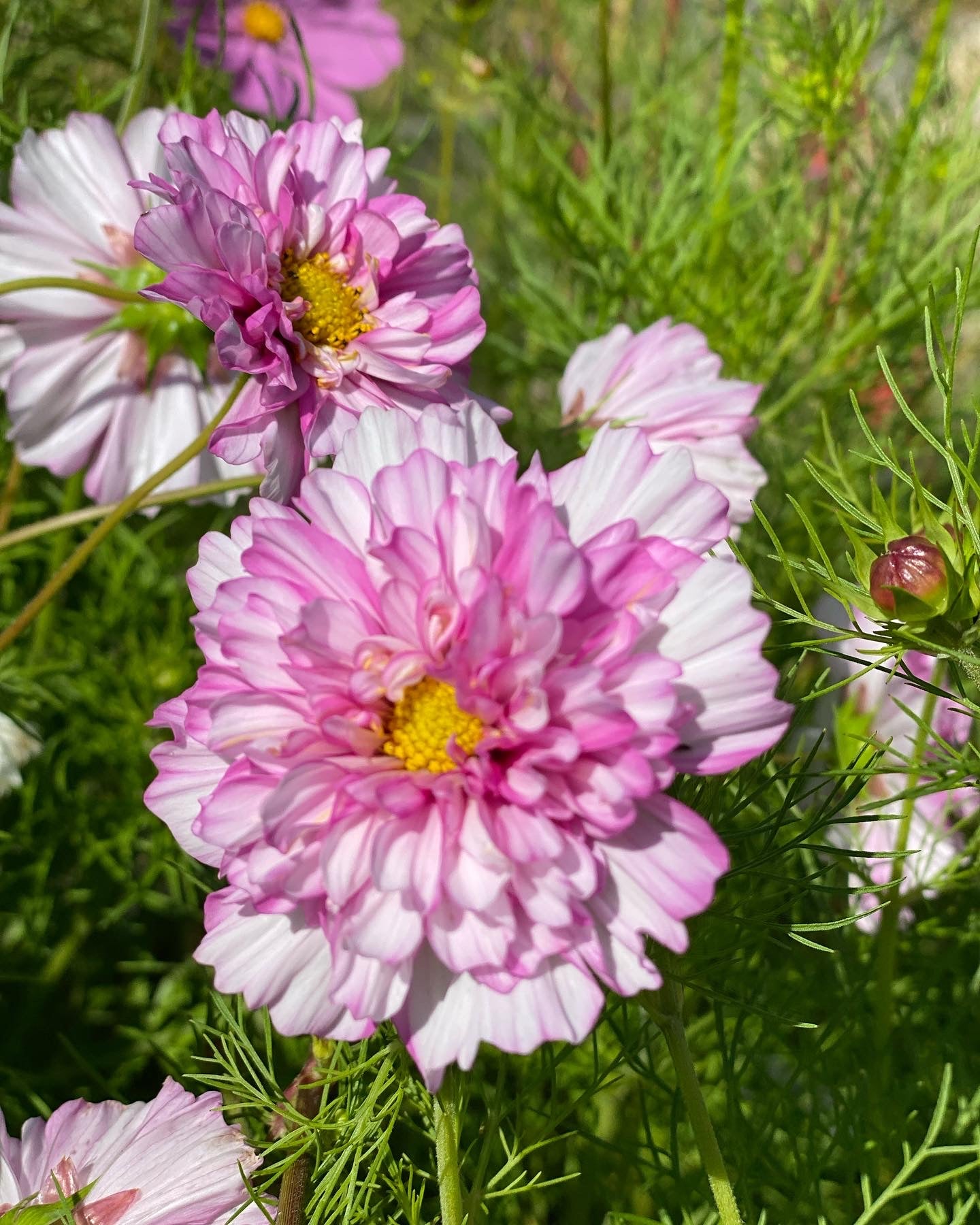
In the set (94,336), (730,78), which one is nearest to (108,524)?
(94,336)

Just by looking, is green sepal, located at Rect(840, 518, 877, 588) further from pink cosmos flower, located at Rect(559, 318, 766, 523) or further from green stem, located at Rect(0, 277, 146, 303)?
green stem, located at Rect(0, 277, 146, 303)

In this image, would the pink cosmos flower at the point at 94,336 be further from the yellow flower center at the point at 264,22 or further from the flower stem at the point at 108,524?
the yellow flower center at the point at 264,22

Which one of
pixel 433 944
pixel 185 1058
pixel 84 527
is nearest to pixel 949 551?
pixel 433 944

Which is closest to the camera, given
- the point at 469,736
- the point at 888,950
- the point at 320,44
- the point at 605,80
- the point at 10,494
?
the point at 469,736

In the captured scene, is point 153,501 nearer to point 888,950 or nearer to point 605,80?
point 888,950

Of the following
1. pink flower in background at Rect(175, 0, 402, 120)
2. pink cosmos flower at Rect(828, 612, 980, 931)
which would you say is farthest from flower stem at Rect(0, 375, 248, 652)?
pink flower in background at Rect(175, 0, 402, 120)

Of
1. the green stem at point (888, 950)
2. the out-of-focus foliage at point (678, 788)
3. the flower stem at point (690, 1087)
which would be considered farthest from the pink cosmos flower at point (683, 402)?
Result: the flower stem at point (690, 1087)
